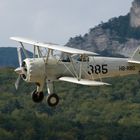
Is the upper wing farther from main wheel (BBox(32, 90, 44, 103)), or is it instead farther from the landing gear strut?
main wheel (BBox(32, 90, 44, 103))

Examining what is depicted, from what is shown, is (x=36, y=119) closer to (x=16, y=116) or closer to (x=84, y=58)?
(x=16, y=116)

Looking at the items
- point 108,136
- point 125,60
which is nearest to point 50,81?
point 125,60

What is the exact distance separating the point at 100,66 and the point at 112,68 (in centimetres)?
111

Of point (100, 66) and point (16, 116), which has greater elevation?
point (100, 66)

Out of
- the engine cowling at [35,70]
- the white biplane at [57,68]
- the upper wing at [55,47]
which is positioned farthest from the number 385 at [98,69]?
the engine cowling at [35,70]

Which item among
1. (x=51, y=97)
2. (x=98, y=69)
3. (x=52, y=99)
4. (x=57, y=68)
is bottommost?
(x=52, y=99)

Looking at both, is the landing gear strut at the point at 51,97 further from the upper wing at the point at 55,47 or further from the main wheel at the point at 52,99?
the upper wing at the point at 55,47

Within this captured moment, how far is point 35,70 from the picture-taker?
40.8 meters

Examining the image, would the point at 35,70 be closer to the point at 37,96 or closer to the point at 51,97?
the point at 51,97

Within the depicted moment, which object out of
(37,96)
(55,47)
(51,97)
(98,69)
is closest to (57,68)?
(55,47)

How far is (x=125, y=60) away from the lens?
1777 inches

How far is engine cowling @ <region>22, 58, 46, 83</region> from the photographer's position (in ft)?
134

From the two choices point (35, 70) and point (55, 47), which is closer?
point (35, 70)

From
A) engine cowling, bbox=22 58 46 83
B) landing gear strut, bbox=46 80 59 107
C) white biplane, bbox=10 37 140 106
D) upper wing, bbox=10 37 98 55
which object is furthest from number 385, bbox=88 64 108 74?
engine cowling, bbox=22 58 46 83
